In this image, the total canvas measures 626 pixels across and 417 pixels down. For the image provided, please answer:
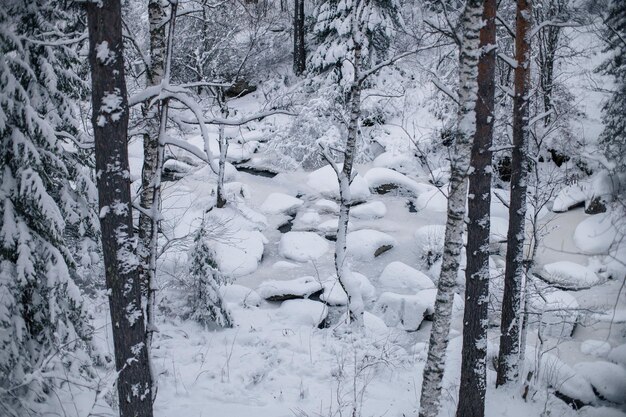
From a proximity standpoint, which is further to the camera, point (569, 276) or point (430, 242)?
point (430, 242)

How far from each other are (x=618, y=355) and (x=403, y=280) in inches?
209

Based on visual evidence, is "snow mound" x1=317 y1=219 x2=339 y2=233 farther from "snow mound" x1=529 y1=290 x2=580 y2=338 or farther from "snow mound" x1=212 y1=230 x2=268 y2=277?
"snow mound" x1=529 y1=290 x2=580 y2=338

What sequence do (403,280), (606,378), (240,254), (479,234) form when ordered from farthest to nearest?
(240,254), (403,280), (606,378), (479,234)

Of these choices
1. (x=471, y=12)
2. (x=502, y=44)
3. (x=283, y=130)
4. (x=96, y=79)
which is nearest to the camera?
(x=96, y=79)

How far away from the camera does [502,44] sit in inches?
709

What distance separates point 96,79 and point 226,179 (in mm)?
15071

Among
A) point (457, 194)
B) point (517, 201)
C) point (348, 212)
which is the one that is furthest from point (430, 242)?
point (457, 194)

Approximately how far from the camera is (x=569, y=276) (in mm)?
12641

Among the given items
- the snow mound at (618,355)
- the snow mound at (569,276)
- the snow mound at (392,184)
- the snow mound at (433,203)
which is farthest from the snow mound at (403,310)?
the snow mound at (392,184)

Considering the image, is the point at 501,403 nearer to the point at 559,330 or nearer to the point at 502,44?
the point at 559,330

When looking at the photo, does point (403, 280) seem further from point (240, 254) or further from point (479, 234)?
point (479, 234)

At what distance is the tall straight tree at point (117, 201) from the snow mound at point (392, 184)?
15082mm

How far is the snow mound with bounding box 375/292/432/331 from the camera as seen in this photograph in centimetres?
1085

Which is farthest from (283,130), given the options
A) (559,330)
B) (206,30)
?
(559,330)
